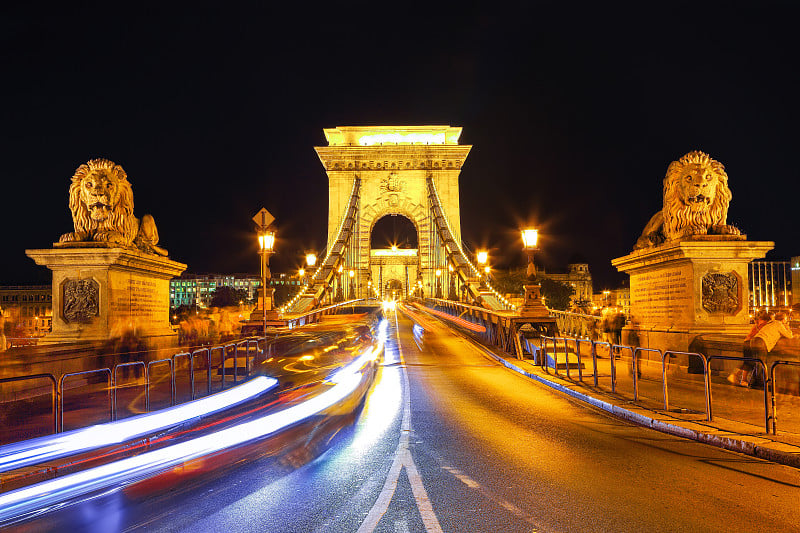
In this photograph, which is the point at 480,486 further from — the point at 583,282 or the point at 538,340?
the point at 583,282

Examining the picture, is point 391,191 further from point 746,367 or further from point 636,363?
point 636,363

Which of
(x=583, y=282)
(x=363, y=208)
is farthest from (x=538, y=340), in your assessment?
(x=583, y=282)

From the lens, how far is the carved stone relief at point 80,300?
38.4 ft

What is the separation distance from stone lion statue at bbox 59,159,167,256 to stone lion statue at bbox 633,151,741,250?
39.8 ft

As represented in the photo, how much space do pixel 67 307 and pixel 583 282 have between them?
132m

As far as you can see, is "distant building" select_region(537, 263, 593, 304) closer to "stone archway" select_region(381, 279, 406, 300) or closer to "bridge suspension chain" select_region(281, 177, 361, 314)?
"stone archway" select_region(381, 279, 406, 300)

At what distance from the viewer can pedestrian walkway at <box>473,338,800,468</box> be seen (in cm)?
600

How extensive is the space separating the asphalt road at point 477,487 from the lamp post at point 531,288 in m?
7.69

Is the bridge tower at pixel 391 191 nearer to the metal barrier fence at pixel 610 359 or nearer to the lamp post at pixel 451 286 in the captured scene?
the lamp post at pixel 451 286

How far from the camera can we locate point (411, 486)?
5086 mm

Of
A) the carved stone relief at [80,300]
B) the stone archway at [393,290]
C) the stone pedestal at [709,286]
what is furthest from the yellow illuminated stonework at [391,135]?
the carved stone relief at [80,300]

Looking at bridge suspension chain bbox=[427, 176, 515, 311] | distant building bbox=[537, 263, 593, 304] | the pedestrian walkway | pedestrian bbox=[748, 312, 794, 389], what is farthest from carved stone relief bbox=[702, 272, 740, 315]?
distant building bbox=[537, 263, 593, 304]

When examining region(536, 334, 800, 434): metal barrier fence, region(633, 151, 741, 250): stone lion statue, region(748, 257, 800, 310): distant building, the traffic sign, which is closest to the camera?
region(536, 334, 800, 434): metal barrier fence

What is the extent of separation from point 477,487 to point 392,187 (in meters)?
60.7
